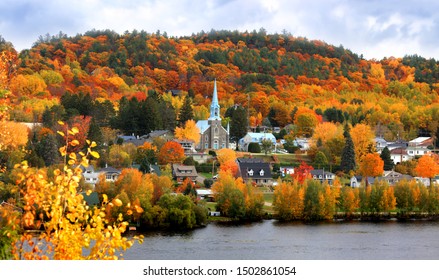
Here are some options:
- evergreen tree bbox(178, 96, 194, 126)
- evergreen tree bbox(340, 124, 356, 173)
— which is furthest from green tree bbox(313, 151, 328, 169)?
evergreen tree bbox(178, 96, 194, 126)

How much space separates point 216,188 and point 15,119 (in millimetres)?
9198

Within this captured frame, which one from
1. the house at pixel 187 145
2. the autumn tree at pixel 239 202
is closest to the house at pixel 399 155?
the house at pixel 187 145

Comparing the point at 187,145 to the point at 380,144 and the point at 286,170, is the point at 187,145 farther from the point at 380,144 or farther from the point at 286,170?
the point at 380,144

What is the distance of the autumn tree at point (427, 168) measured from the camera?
2173 cm

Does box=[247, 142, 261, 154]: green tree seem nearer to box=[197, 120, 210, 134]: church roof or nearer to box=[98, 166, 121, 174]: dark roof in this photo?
box=[197, 120, 210, 134]: church roof

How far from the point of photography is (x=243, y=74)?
40188mm

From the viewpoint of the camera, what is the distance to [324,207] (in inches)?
666

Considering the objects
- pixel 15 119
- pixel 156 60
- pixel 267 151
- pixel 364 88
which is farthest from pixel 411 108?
pixel 15 119

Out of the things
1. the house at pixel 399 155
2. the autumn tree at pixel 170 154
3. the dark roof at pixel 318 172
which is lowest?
the dark roof at pixel 318 172

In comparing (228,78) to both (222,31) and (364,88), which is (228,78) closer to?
(364,88)

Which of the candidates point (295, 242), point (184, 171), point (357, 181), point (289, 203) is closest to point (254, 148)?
point (357, 181)

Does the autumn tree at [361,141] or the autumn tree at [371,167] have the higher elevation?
the autumn tree at [361,141]

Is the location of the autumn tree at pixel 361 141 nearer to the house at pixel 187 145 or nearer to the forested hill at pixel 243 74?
the house at pixel 187 145

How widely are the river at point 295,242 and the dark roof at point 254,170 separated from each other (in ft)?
14.9
